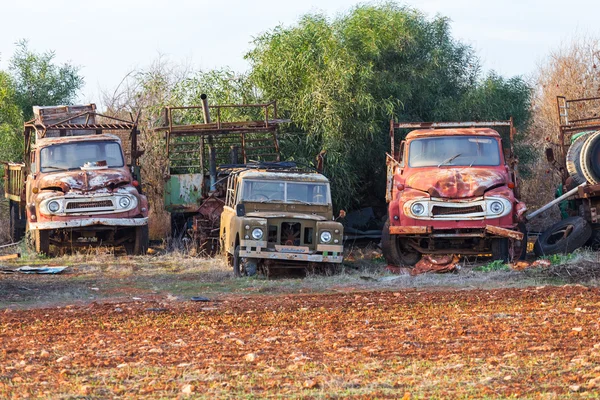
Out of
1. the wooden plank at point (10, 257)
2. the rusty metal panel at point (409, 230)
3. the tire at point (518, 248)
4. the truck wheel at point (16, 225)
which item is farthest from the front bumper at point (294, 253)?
the truck wheel at point (16, 225)

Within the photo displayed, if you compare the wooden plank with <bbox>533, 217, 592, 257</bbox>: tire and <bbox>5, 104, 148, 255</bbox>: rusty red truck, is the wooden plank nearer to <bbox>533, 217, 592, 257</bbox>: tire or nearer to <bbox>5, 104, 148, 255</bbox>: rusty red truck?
<bbox>5, 104, 148, 255</bbox>: rusty red truck

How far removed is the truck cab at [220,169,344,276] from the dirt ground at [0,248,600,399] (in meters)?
0.40

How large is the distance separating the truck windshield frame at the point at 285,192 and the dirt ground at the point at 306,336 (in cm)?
138

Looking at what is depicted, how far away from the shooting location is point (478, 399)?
22.6 feet

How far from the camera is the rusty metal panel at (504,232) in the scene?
15742mm

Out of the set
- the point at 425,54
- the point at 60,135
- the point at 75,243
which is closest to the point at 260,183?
the point at 75,243

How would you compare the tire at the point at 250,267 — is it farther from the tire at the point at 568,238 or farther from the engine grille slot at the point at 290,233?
the tire at the point at 568,238

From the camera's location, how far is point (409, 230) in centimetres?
1614

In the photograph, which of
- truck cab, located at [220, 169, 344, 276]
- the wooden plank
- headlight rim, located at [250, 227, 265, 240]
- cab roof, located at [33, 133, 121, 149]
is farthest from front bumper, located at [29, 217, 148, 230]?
headlight rim, located at [250, 227, 265, 240]

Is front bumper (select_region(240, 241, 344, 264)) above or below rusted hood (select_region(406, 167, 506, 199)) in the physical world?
below

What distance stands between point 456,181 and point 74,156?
7618 millimetres

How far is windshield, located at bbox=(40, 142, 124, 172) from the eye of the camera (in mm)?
19516

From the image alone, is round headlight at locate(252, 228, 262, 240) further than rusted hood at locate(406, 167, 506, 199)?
No

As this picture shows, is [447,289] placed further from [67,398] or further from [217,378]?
[67,398]
